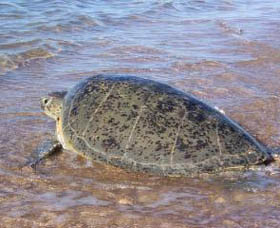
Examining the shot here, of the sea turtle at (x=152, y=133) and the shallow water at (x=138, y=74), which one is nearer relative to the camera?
the shallow water at (x=138, y=74)

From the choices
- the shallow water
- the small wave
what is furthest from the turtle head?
the small wave

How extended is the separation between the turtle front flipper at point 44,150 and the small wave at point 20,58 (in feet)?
9.99

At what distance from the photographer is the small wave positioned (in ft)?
24.4

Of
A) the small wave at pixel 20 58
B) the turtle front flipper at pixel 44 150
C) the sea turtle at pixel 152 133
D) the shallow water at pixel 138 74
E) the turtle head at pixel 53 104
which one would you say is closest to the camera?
the shallow water at pixel 138 74

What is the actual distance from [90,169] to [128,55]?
13.6 ft

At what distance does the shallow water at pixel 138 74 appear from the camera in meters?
3.51

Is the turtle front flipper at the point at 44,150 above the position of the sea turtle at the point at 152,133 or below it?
below

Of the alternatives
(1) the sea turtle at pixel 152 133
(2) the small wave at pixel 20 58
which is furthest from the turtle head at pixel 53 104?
(2) the small wave at pixel 20 58

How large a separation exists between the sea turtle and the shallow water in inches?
6.8

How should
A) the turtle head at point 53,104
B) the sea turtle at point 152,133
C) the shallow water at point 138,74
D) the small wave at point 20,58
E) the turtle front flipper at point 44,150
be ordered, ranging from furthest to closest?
the small wave at point 20,58, the turtle head at point 53,104, the turtle front flipper at point 44,150, the sea turtle at point 152,133, the shallow water at point 138,74

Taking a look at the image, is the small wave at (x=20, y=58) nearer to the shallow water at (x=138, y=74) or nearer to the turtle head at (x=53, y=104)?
the shallow water at (x=138, y=74)

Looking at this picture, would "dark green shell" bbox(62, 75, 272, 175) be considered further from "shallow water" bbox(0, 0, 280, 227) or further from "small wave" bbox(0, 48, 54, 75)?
"small wave" bbox(0, 48, 54, 75)

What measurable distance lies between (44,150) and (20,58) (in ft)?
12.7

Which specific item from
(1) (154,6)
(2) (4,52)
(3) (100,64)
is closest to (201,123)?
(3) (100,64)
